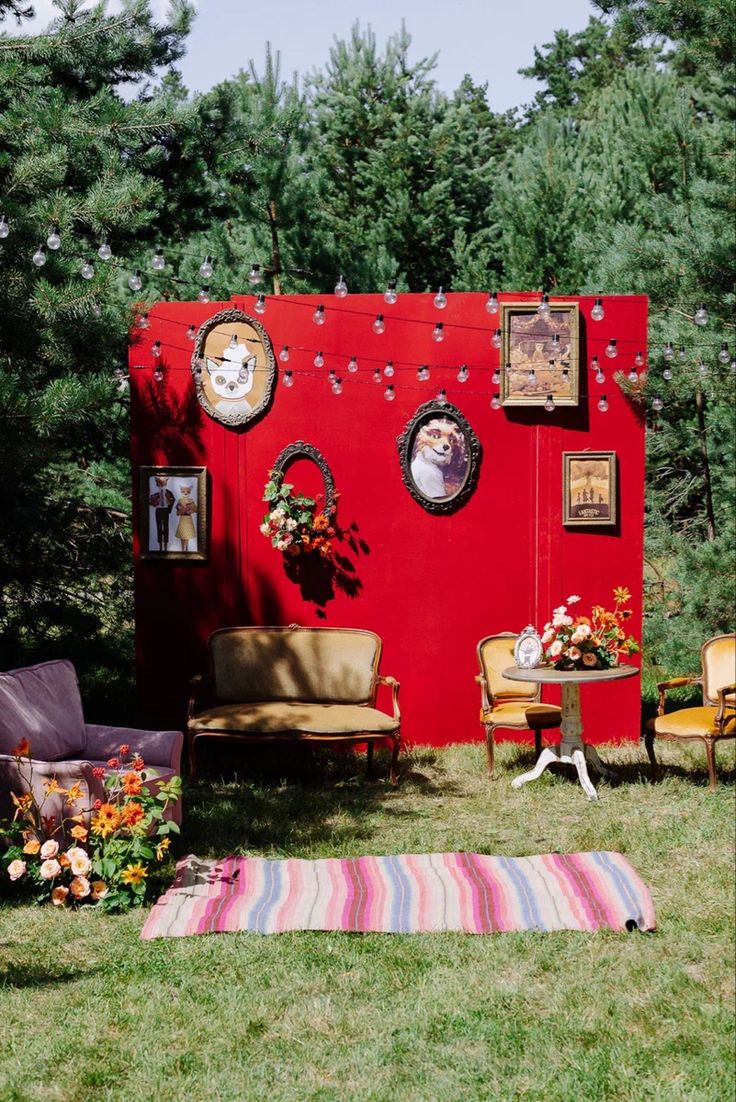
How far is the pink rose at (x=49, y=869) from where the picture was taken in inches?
203

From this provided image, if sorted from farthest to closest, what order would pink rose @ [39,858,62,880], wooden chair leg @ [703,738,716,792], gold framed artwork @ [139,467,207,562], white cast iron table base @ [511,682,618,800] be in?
gold framed artwork @ [139,467,207,562] < white cast iron table base @ [511,682,618,800] < wooden chair leg @ [703,738,716,792] < pink rose @ [39,858,62,880]

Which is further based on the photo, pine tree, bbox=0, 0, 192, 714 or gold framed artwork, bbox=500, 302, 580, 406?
gold framed artwork, bbox=500, 302, 580, 406

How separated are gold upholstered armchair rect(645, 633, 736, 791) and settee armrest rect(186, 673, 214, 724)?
2902mm

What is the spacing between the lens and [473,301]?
8.23 m

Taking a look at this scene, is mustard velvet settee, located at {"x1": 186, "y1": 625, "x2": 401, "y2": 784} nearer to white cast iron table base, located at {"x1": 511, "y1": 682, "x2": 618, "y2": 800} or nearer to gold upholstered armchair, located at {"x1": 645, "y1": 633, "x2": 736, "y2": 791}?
white cast iron table base, located at {"x1": 511, "y1": 682, "x2": 618, "y2": 800}

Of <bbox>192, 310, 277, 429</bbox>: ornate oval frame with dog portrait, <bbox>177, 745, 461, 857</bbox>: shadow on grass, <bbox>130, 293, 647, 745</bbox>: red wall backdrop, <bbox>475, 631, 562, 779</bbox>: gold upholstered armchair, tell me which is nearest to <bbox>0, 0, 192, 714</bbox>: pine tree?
<bbox>192, 310, 277, 429</bbox>: ornate oval frame with dog portrait

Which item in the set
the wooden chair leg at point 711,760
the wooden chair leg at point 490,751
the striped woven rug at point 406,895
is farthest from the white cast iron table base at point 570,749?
the striped woven rug at point 406,895

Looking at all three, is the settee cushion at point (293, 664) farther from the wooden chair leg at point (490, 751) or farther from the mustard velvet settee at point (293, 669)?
the wooden chair leg at point (490, 751)

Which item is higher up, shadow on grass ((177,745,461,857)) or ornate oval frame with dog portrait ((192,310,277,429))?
ornate oval frame with dog portrait ((192,310,277,429))

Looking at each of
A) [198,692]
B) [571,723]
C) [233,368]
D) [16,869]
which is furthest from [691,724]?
[16,869]

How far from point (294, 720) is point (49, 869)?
2.50 m

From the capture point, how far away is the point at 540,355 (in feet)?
26.8

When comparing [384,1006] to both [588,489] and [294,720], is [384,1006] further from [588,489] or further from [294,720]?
[588,489]

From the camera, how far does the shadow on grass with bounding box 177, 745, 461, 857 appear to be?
6266mm
